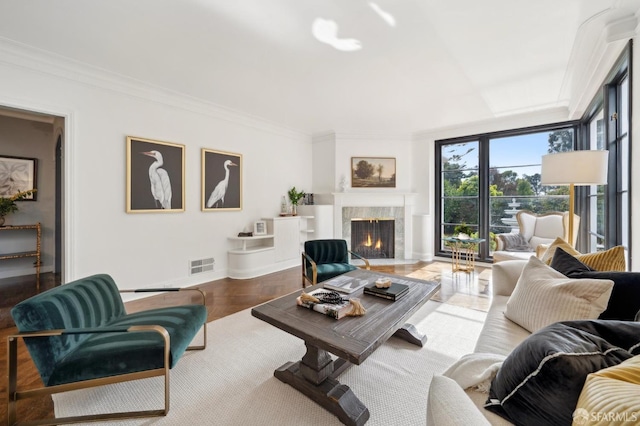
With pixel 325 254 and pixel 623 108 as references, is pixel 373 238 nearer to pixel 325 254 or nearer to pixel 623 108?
pixel 325 254

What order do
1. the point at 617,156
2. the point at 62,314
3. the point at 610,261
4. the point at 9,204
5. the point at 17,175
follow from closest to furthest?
1. the point at 62,314
2. the point at 610,261
3. the point at 617,156
4. the point at 9,204
5. the point at 17,175

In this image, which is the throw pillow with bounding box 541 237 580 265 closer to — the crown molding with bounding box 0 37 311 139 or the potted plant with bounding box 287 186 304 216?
the potted plant with bounding box 287 186 304 216

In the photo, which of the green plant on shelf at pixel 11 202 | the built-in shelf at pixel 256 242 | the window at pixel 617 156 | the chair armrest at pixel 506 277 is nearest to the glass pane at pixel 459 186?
the window at pixel 617 156

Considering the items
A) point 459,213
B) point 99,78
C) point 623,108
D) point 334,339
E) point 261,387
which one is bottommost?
point 261,387

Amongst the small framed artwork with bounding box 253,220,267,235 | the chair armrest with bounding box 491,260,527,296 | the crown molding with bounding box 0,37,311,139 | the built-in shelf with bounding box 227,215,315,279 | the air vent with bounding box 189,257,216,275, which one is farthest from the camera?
the small framed artwork with bounding box 253,220,267,235

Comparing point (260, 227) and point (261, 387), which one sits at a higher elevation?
point (260, 227)

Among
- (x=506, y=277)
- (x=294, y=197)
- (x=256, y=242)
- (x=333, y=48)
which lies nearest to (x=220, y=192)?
(x=256, y=242)

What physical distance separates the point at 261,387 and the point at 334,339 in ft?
2.42

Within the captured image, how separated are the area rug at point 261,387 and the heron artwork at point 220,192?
2.31 meters

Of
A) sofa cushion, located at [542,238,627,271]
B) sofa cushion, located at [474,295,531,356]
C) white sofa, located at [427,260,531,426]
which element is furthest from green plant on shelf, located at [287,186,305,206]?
sofa cushion, located at [542,238,627,271]

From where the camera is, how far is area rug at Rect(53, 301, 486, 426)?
160 centimetres

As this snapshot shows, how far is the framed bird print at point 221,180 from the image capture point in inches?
169

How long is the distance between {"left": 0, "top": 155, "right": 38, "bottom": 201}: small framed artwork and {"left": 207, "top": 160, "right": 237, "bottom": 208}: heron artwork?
336cm

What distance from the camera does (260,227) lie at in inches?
193
